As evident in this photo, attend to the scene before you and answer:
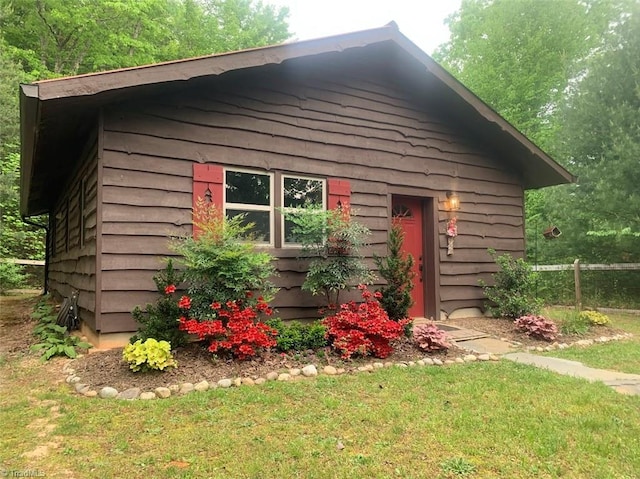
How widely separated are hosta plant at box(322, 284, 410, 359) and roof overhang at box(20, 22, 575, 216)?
132 inches

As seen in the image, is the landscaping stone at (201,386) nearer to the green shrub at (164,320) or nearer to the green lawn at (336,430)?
the green lawn at (336,430)

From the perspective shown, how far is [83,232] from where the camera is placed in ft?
21.1

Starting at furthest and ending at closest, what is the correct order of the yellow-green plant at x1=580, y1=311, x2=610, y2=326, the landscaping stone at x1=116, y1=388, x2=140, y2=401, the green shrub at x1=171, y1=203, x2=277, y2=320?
the yellow-green plant at x1=580, y1=311, x2=610, y2=326
the green shrub at x1=171, y1=203, x2=277, y2=320
the landscaping stone at x1=116, y1=388, x2=140, y2=401

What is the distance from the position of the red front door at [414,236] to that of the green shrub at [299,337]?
291cm

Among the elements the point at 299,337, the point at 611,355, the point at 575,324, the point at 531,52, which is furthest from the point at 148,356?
the point at 531,52

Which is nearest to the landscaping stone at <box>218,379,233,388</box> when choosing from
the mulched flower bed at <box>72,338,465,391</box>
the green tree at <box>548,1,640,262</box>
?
the mulched flower bed at <box>72,338,465,391</box>

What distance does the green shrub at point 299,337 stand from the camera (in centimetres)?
491

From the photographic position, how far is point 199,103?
573cm

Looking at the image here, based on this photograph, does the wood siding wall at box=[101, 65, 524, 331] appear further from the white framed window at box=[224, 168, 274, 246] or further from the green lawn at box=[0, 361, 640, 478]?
the green lawn at box=[0, 361, 640, 478]

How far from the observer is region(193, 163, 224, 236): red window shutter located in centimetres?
559

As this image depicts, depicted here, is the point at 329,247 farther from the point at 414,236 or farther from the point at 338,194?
the point at 414,236

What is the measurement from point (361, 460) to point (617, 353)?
4.65 metres

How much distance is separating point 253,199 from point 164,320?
6.94 feet

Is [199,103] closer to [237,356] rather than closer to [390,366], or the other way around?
[237,356]
